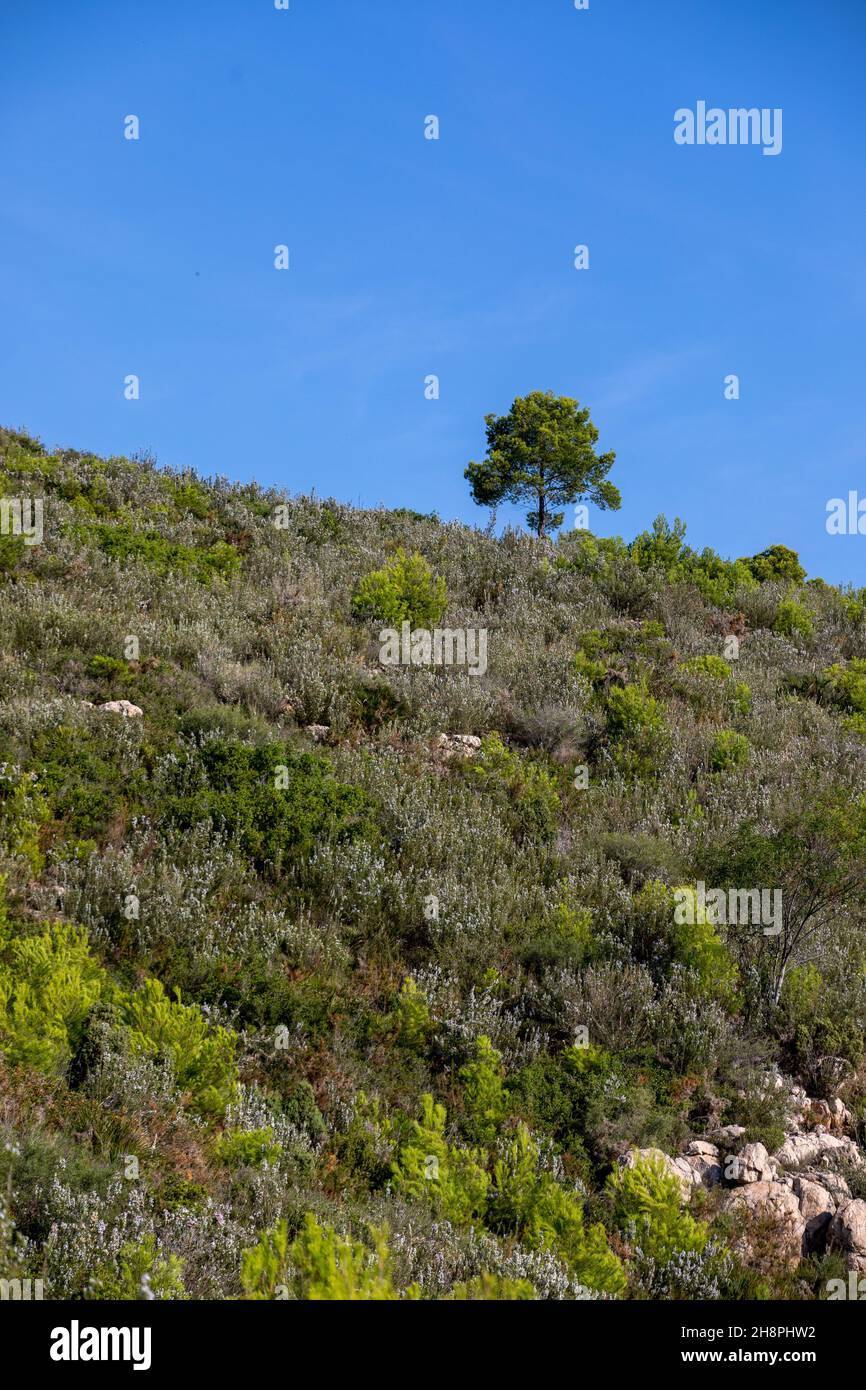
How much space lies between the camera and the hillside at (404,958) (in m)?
4.48

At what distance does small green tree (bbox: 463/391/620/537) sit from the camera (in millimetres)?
27672

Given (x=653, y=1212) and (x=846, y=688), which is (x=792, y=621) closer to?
(x=846, y=688)

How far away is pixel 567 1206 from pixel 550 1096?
1.01 m

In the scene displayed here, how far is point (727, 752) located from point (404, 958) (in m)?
5.21

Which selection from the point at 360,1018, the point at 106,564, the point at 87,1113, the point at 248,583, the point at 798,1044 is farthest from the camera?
the point at 248,583

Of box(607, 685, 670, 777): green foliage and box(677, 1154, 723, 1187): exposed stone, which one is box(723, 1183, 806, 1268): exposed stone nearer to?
box(677, 1154, 723, 1187): exposed stone

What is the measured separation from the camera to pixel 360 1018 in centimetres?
610

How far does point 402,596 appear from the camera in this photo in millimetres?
13203

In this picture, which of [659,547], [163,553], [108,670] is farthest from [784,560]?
[108,670]

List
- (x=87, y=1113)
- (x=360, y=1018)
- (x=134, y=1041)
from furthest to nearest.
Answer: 1. (x=360, y=1018)
2. (x=134, y=1041)
3. (x=87, y=1113)

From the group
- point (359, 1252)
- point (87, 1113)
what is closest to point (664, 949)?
point (359, 1252)

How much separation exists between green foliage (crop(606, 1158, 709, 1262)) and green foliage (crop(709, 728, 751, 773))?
18.3 ft

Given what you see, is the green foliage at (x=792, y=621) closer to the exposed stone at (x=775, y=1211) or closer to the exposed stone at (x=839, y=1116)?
the exposed stone at (x=839, y=1116)
